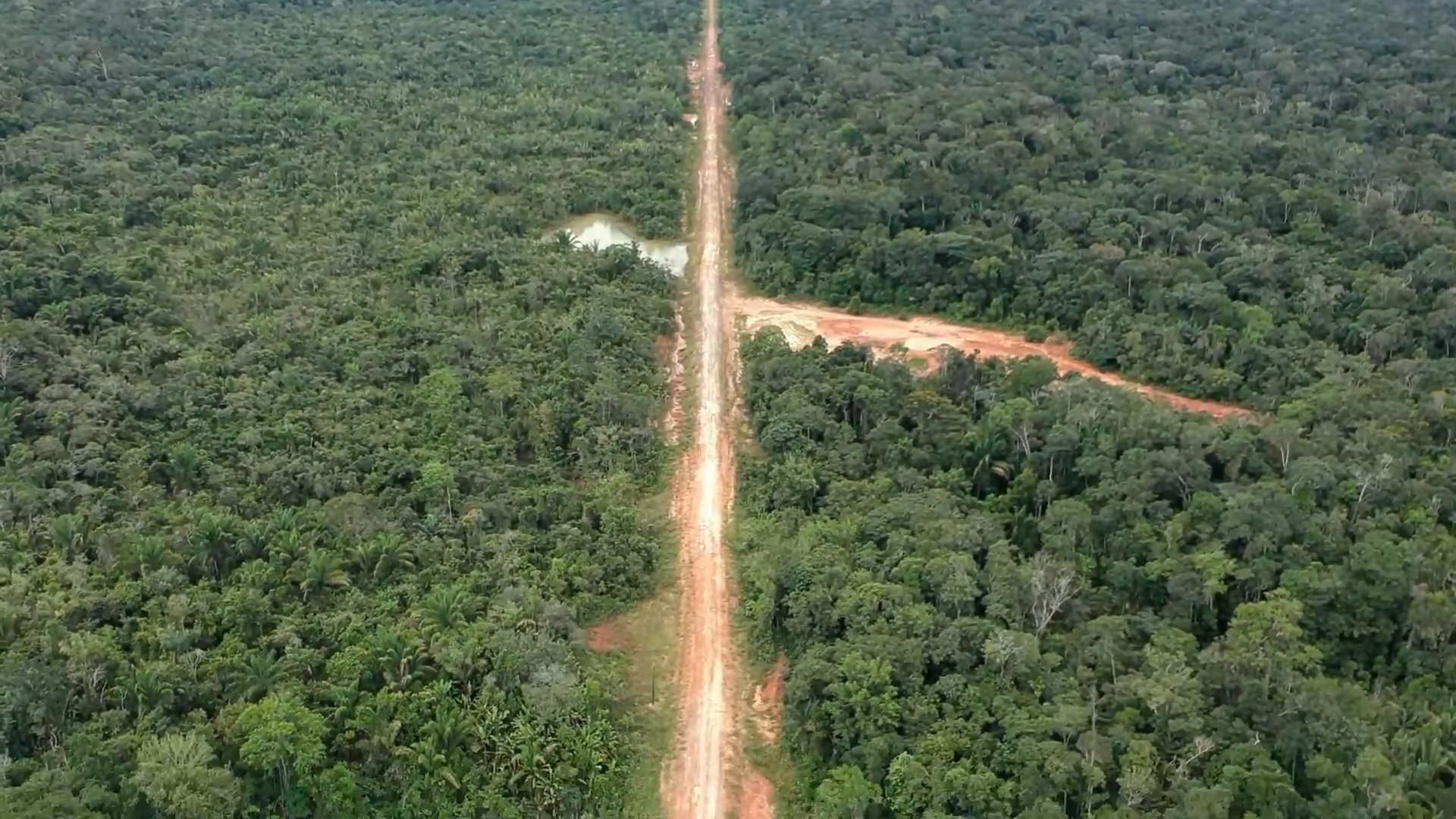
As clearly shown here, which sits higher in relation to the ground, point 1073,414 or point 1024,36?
point 1024,36

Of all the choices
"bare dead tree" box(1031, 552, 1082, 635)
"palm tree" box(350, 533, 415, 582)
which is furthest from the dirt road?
"bare dead tree" box(1031, 552, 1082, 635)

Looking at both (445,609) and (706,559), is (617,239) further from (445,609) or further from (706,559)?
(445,609)

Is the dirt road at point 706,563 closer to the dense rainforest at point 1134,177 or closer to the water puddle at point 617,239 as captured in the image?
the water puddle at point 617,239

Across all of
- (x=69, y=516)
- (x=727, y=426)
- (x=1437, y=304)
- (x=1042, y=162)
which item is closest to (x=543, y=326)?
(x=727, y=426)

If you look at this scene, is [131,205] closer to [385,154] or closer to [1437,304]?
[385,154]

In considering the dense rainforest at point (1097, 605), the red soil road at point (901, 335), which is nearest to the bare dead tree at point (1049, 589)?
the dense rainforest at point (1097, 605)

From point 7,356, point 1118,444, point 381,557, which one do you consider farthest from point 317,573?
point 1118,444
